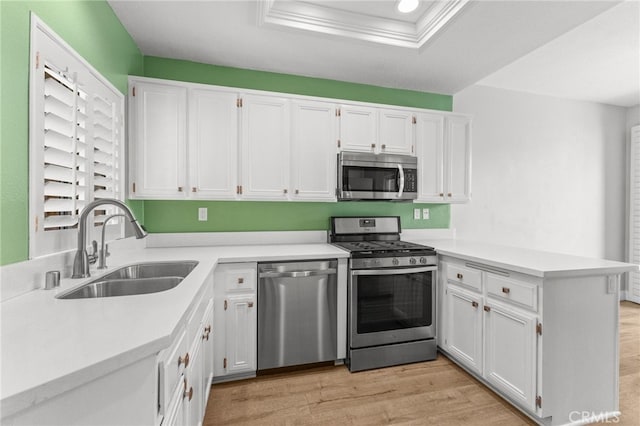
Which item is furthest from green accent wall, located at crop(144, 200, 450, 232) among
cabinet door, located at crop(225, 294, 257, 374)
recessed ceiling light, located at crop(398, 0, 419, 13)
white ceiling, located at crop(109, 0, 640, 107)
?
recessed ceiling light, located at crop(398, 0, 419, 13)

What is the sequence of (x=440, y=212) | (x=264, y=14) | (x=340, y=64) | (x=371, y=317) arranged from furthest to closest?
1. (x=440, y=212)
2. (x=340, y=64)
3. (x=371, y=317)
4. (x=264, y=14)

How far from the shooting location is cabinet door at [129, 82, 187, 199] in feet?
7.59

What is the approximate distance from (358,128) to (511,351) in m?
2.11

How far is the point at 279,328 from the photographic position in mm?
2268

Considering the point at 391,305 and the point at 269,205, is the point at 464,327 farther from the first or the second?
the point at 269,205

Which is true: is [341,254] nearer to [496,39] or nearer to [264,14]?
[264,14]

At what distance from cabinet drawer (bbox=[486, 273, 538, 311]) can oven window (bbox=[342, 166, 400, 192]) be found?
45.8 inches

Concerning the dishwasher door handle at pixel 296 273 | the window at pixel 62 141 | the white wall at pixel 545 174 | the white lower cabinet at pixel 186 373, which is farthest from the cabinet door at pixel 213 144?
the white wall at pixel 545 174

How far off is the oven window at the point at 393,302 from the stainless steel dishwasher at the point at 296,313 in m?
0.24

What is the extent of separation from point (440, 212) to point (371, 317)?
65.5 inches

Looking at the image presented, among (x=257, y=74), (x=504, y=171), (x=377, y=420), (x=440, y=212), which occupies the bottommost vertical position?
(x=377, y=420)

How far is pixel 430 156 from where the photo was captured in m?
3.06

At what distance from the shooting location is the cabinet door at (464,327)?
7.18 feet

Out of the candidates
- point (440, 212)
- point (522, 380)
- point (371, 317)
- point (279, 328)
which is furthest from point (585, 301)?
point (279, 328)
